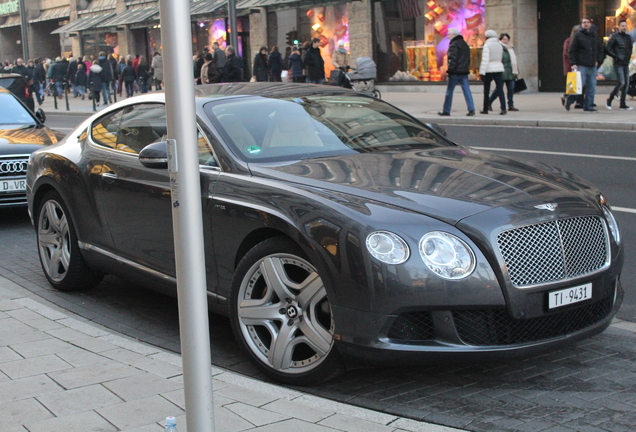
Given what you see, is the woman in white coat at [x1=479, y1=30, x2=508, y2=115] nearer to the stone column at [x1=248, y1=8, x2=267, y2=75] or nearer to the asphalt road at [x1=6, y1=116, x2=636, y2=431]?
the asphalt road at [x1=6, y1=116, x2=636, y2=431]

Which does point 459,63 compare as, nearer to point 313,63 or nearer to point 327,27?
point 313,63

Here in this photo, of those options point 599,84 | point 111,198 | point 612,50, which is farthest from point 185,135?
point 599,84

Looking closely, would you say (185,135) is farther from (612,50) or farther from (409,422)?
(612,50)

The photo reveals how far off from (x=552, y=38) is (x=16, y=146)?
19.0 meters

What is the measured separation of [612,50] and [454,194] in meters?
14.8

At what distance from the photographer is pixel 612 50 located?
690 inches

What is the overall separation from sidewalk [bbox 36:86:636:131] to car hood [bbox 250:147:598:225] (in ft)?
36.7

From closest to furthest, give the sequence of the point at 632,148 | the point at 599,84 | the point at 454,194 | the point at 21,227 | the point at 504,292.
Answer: the point at 504,292 < the point at 454,194 < the point at 21,227 < the point at 632,148 < the point at 599,84

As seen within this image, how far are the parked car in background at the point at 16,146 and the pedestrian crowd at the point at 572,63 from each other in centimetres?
1067

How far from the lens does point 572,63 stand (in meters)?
17.3

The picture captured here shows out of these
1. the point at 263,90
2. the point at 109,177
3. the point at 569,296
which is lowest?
the point at 569,296

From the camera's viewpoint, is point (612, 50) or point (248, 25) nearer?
point (612, 50)

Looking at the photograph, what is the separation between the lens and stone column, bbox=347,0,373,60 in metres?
29.2

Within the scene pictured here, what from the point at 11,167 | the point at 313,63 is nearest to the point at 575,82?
the point at 313,63
